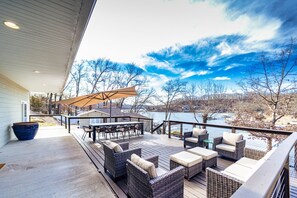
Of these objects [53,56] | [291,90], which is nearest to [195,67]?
[291,90]

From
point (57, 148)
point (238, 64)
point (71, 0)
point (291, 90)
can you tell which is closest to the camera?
point (71, 0)

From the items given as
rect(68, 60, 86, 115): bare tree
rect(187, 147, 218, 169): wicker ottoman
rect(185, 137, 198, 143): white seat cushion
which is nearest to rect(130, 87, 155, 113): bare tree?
rect(68, 60, 86, 115): bare tree

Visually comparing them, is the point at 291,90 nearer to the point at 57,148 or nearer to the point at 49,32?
the point at 49,32

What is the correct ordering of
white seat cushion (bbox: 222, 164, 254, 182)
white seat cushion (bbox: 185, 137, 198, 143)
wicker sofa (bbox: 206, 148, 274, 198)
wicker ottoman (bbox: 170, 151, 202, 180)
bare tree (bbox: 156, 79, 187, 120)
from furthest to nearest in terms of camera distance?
1. bare tree (bbox: 156, 79, 187, 120)
2. white seat cushion (bbox: 185, 137, 198, 143)
3. wicker ottoman (bbox: 170, 151, 202, 180)
4. white seat cushion (bbox: 222, 164, 254, 182)
5. wicker sofa (bbox: 206, 148, 274, 198)

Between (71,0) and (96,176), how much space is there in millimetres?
3550

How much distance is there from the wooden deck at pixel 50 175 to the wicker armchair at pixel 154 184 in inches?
30.7

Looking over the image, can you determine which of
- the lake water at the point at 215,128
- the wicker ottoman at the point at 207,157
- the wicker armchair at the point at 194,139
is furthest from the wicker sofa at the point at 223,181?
the lake water at the point at 215,128

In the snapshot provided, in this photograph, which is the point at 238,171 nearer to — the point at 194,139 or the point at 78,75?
the point at 194,139

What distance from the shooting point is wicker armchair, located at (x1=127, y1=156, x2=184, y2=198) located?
192cm

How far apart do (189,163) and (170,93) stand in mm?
16629

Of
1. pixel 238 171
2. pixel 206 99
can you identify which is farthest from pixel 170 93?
pixel 238 171

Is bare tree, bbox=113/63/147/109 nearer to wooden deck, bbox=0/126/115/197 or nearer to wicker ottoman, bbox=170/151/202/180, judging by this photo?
wooden deck, bbox=0/126/115/197

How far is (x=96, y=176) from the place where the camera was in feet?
10.8

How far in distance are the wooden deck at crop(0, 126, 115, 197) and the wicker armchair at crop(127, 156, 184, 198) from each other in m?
0.78
